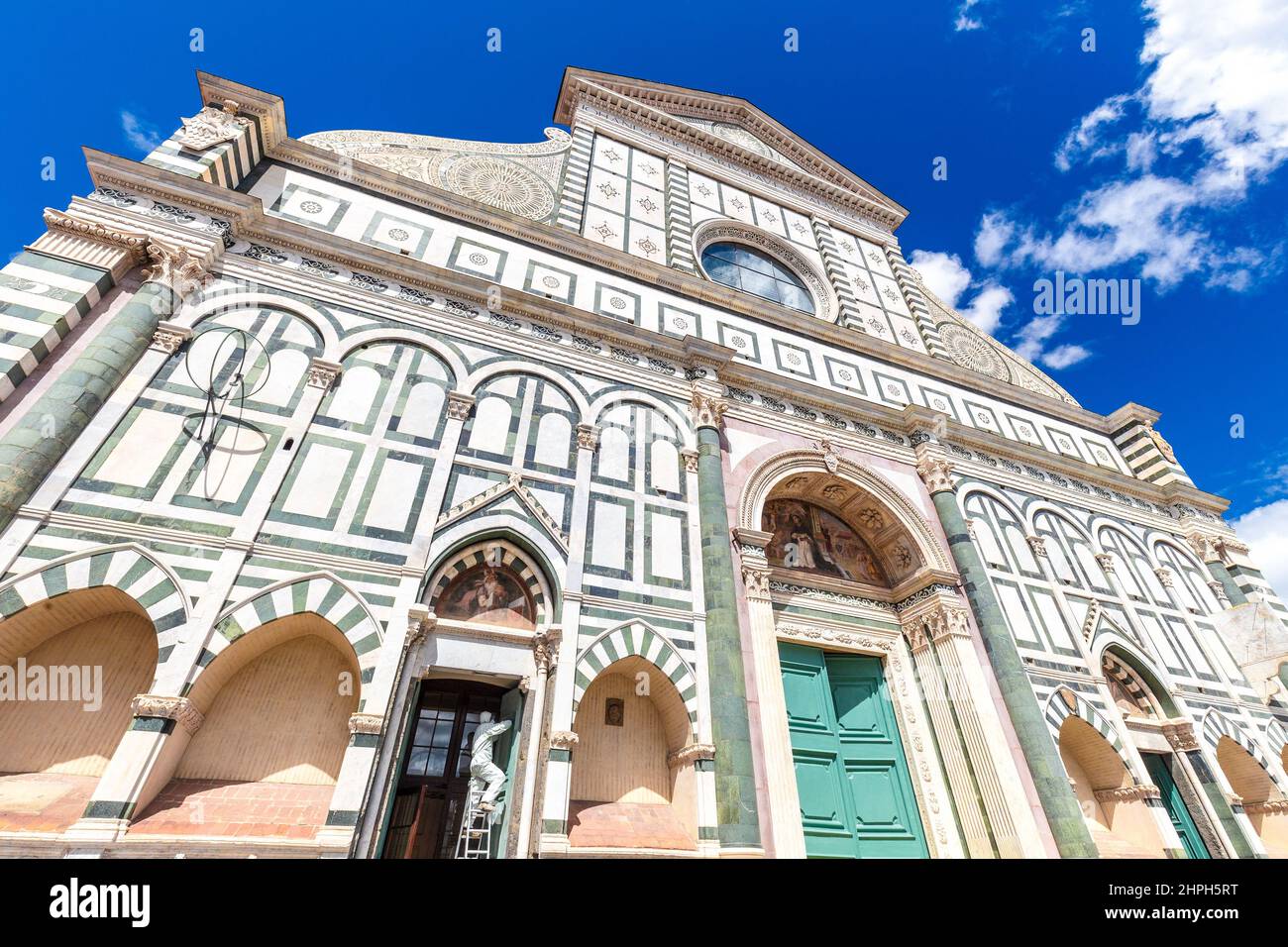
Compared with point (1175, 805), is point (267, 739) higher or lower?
lower

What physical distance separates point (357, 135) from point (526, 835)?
42.6 ft

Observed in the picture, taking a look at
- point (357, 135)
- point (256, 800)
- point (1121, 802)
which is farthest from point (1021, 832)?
point (357, 135)

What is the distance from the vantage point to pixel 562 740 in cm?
678

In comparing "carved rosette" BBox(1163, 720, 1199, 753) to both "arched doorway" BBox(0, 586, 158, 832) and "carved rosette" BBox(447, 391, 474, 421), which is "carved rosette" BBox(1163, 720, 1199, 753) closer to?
"carved rosette" BBox(447, 391, 474, 421)

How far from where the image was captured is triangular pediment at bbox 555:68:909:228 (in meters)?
16.0

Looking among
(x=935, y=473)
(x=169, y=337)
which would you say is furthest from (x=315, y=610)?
(x=935, y=473)

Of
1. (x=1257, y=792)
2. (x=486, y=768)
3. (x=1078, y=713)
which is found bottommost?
(x=486, y=768)

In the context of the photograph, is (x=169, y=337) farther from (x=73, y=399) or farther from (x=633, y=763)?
(x=633, y=763)

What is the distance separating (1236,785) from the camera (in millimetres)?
11539

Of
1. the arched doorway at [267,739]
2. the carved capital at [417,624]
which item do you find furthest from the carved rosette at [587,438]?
the arched doorway at [267,739]

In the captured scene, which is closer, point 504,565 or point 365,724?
point 365,724

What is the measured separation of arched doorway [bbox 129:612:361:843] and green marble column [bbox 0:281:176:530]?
8.52 ft

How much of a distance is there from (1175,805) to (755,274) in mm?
13706

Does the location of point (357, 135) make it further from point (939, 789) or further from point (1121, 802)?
point (1121, 802)
